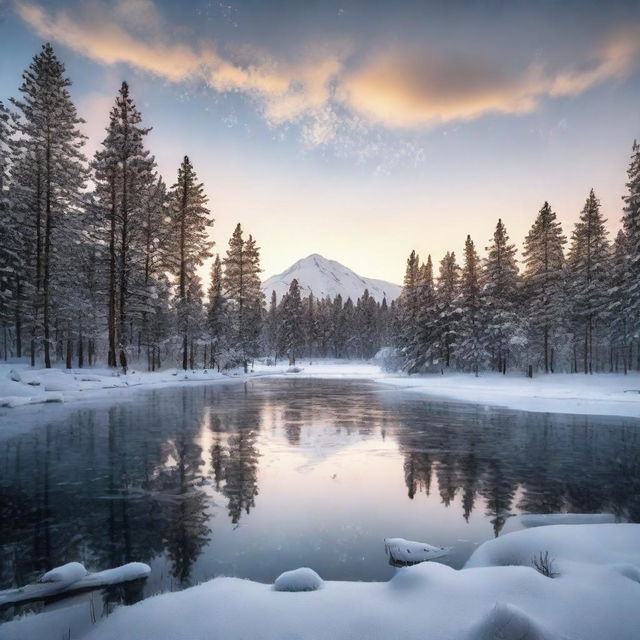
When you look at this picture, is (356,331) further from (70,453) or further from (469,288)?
(70,453)

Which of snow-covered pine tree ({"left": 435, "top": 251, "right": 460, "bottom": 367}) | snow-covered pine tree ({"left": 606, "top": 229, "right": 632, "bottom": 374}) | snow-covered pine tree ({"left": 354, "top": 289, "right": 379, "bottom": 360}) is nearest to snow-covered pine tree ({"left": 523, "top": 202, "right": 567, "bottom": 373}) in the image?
snow-covered pine tree ({"left": 606, "top": 229, "right": 632, "bottom": 374})

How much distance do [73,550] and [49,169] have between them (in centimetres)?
2943

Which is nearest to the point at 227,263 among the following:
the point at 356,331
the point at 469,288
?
the point at 469,288

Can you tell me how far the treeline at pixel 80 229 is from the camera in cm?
2775

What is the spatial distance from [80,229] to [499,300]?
38136mm

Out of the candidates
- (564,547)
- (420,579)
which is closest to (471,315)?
(564,547)

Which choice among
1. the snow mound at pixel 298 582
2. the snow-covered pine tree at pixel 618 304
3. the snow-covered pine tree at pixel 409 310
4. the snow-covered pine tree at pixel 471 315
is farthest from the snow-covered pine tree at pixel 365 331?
the snow mound at pixel 298 582

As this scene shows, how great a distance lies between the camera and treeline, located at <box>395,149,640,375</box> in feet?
134

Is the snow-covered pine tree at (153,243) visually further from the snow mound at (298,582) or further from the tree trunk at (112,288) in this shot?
the snow mound at (298,582)

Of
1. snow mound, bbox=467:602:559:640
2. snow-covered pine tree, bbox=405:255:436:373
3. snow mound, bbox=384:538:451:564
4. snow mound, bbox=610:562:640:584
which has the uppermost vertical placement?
snow-covered pine tree, bbox=405:255:436:373

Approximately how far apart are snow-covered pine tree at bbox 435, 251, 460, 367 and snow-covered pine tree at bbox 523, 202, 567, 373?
7502mm

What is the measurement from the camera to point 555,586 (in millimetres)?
3807

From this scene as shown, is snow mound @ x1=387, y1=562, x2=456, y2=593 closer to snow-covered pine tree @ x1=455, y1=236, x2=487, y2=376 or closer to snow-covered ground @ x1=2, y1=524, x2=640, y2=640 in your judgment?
snow-covered ground @ x1=2, y1=524, x2=640, y2=640

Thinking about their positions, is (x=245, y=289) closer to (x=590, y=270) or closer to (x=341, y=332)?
(x=590, y=270)
